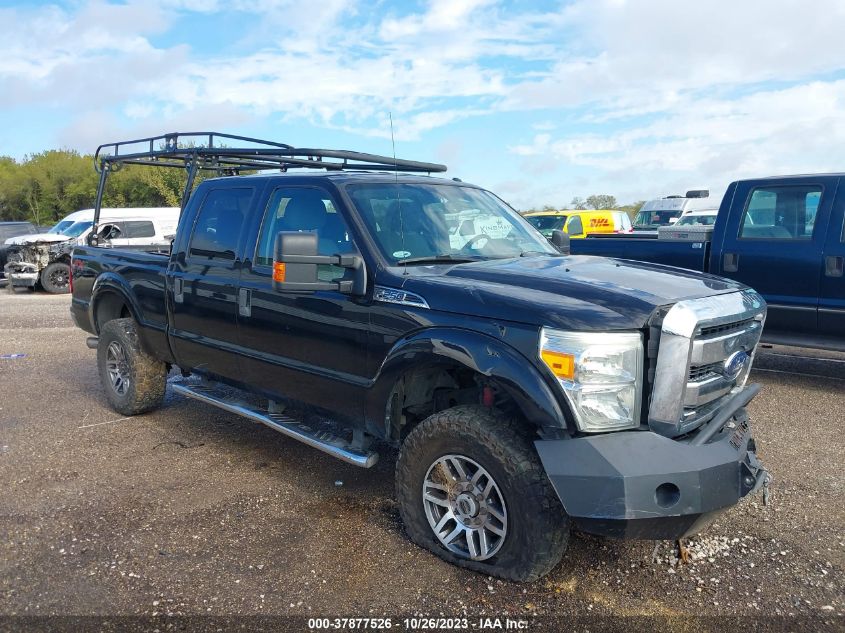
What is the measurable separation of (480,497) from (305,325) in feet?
4.85

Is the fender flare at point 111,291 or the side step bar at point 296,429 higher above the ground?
the fender flare at point 111,291

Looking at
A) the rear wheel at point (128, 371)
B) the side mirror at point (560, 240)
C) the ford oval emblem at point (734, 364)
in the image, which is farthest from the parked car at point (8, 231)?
the ford oval emblem at point (734, 364)

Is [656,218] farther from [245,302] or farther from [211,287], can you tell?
[245,302]

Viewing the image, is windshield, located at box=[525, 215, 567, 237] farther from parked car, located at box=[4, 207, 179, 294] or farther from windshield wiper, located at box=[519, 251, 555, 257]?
windshield wiper, located at box=[519, 251, 555, 257]

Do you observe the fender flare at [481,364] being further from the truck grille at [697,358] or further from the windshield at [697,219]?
the windshield at [697,219]

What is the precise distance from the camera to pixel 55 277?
17047 mm

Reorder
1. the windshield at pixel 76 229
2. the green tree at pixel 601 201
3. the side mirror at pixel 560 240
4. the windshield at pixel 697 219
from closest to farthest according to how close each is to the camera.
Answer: the side mirror at pixel 560 240
the windshield at pixel 76 229
the windshield at pixel 697 219
the green tree at pixel 601 201

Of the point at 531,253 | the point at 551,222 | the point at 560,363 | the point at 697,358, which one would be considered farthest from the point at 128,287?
the point at 551,222

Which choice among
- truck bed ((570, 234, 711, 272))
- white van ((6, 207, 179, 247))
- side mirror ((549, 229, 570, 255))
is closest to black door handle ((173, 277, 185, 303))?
side mirror ((549, 229, 570, 255))

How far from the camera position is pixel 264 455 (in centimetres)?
517

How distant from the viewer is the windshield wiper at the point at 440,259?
152 inches

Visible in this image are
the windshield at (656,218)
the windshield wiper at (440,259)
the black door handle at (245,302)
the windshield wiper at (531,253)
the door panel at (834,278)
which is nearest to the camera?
the windshield wiper at (440,259)

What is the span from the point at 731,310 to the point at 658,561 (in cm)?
129

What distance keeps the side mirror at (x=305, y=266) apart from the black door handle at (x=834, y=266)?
496cm
